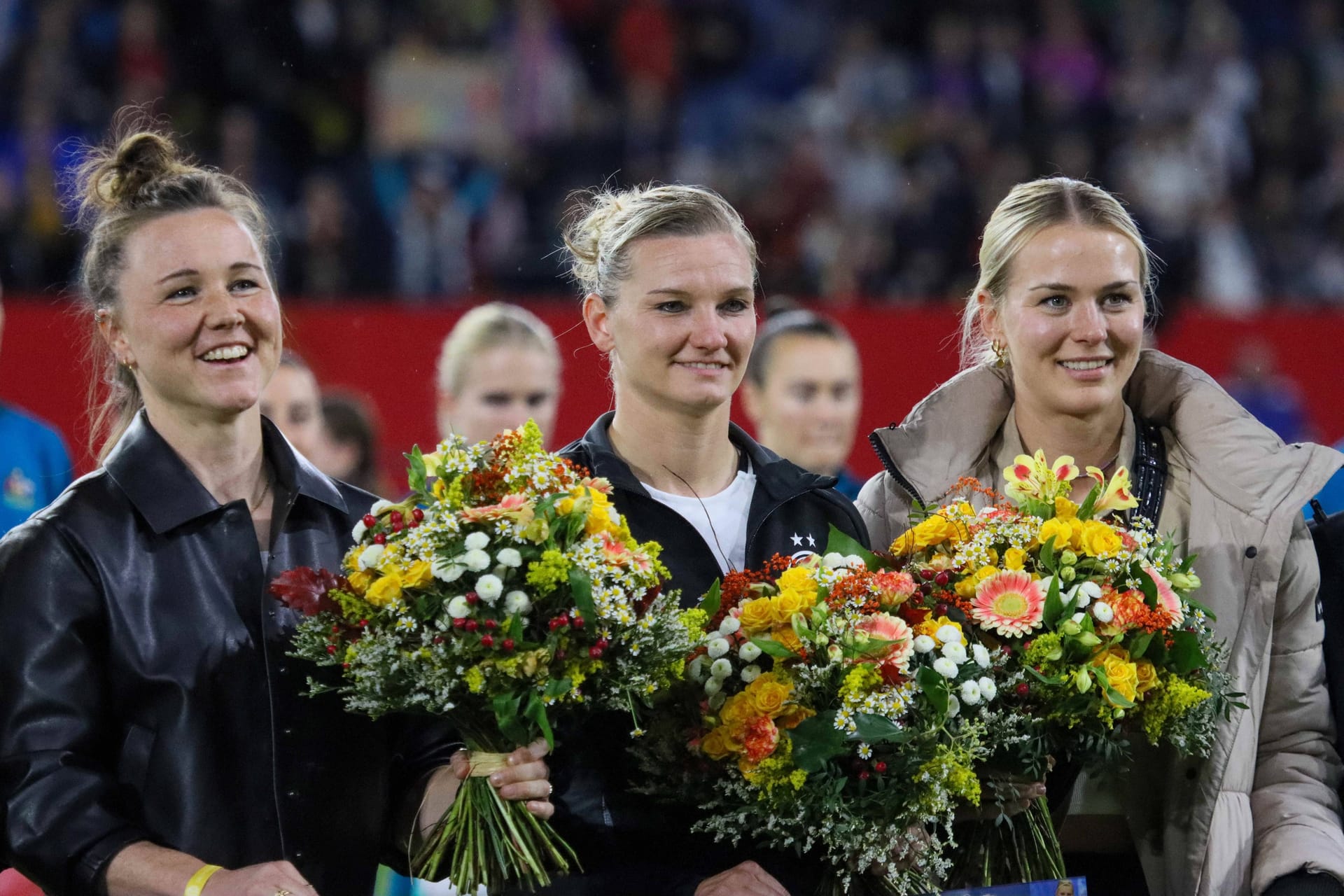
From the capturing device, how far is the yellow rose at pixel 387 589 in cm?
239

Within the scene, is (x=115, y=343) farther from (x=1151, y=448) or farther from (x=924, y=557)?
(x=1151, y=448)

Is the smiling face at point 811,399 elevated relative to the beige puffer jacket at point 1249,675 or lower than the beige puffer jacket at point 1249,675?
elevated

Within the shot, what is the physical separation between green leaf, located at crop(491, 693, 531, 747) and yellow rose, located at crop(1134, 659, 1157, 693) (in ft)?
3.13

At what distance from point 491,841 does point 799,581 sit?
595mm

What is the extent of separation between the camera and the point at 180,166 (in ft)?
9.27

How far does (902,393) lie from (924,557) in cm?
455

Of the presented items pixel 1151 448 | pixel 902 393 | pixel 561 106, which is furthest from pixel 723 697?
pixel 561 106

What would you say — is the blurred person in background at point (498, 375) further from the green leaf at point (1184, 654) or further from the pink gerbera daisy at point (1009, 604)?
the green leaf at point (1184, 654)

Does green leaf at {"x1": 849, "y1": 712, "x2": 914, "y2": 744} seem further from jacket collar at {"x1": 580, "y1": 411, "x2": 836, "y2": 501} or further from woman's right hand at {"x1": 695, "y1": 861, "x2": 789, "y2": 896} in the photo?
jacket collar at {"x1": 580, "y1": 411, "x2": 836, "y2": 501}

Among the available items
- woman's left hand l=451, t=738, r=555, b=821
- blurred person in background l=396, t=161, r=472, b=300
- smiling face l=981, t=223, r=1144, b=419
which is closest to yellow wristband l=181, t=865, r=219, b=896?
woman's left hand l=451, t=738, r=555, b=821

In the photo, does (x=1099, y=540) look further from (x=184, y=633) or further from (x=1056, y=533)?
(x=184, y=633)

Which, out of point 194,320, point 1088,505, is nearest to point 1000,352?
point 1088,505

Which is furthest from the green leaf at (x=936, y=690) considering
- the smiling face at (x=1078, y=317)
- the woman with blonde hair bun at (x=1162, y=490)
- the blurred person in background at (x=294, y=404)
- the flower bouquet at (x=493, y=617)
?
the blurred person in background at (x=294, y=404)

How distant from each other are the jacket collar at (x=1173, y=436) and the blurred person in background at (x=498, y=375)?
1.72m
